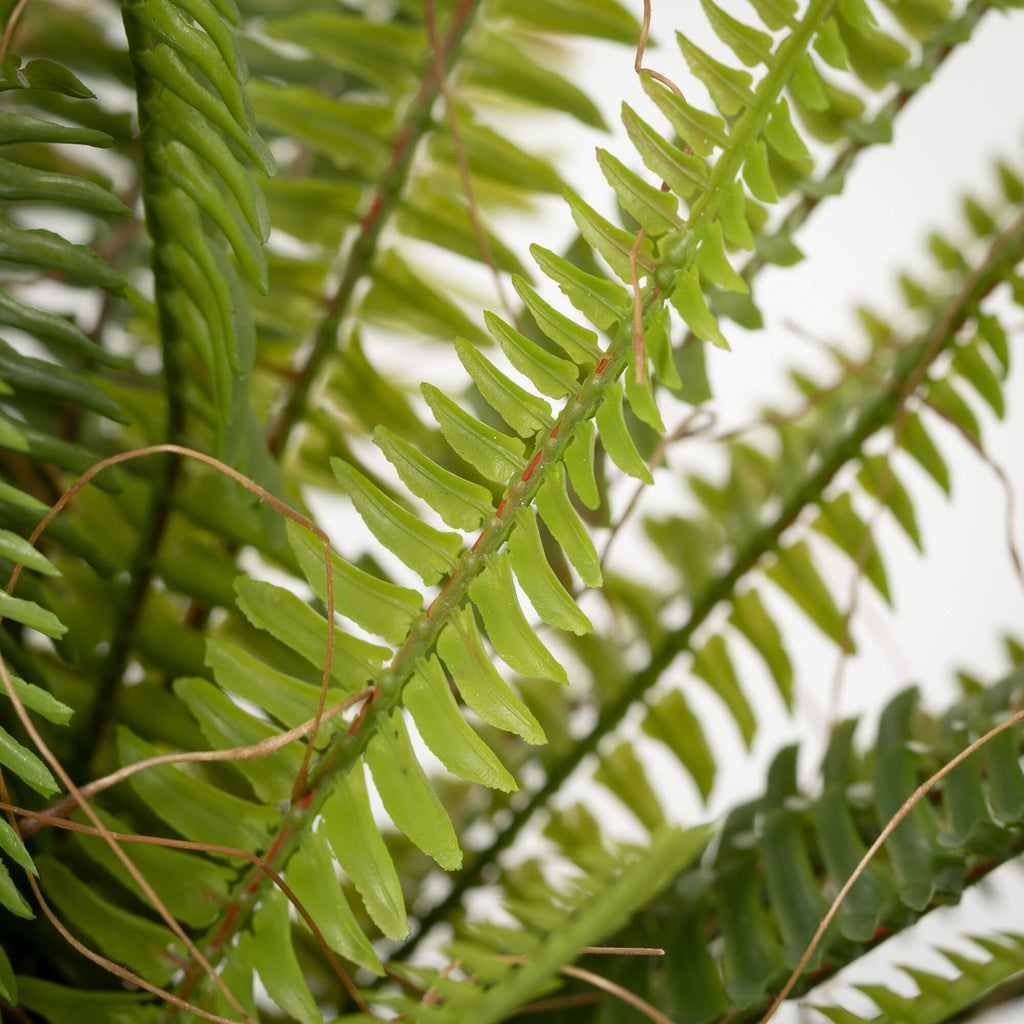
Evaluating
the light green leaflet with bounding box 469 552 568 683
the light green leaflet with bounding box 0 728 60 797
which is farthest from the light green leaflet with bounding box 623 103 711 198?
the light green leaflet with bounding box 0 728 60 797

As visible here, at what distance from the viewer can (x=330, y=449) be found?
0.44 metres

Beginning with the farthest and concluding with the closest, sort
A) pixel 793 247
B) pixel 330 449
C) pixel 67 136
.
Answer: pixel 330 449 < pixel 793 247 < pixel 67 136

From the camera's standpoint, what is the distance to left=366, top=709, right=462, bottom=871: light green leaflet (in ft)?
0.80

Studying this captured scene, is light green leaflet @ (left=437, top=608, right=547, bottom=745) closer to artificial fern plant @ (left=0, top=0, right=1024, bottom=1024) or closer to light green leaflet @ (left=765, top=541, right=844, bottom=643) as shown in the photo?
artificial fern plant @ (left=0, top=0, right=1024, bottom=1024)

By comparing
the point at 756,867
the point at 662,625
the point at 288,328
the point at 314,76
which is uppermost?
the point at 314,76

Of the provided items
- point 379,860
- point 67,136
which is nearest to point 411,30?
point 67,136

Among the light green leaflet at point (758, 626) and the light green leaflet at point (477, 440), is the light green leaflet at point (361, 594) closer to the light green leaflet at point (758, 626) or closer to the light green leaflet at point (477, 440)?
the light green leaflet at point (477, 440)

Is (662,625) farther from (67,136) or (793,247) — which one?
(67,136)

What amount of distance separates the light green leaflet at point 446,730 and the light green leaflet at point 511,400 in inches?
2.5

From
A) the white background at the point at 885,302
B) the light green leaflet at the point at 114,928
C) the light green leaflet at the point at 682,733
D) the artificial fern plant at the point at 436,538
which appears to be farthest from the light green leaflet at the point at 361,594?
the white background at the point at 885,302

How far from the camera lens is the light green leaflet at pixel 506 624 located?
0.81ft

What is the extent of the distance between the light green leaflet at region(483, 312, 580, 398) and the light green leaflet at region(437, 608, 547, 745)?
0.06 meters

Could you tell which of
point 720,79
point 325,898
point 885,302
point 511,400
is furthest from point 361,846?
point 885,302

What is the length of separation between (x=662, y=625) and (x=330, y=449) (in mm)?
185
